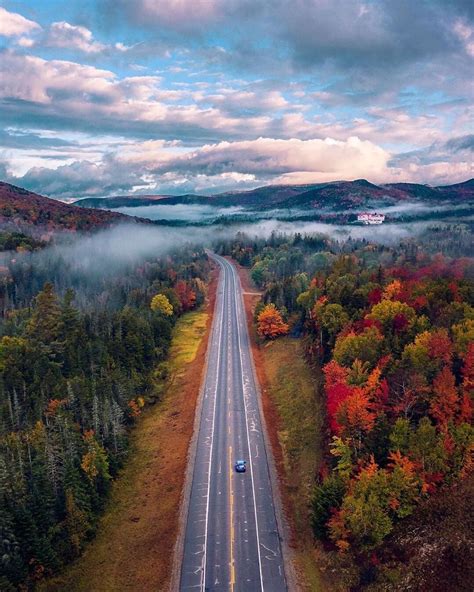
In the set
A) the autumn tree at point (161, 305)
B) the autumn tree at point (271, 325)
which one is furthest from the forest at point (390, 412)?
the autumn tree at point (161, 305)

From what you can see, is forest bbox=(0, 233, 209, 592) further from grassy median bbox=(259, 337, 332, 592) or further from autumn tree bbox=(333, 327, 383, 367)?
autumn tree bbox=(333, 327, 383, 367)

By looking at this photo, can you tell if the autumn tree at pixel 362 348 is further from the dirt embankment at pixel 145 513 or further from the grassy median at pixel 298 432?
the dirt embankment at pixel 145 513

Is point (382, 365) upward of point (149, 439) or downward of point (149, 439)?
upward

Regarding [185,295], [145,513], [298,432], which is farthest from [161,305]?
[145,513]

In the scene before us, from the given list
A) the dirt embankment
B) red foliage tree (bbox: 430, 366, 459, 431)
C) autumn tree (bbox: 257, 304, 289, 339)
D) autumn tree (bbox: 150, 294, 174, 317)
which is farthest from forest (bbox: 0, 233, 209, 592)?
red foliage tree (bbox: 430, 366, 459, 431)

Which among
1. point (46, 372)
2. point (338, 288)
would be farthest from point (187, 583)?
point (338, 288)

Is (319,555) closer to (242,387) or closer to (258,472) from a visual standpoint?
(258,472)
